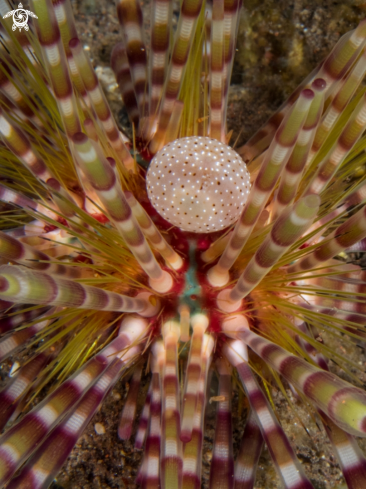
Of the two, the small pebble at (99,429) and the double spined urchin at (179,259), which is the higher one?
the double spined urchin at (179,259)

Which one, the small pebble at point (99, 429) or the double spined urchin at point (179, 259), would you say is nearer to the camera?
the double spined urchin at point (179, 259)

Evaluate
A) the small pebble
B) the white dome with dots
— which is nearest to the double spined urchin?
the white dome with dots

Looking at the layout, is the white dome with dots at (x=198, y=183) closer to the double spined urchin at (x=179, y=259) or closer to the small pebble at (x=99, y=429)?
the double spined urchin at (x=179, y=259)

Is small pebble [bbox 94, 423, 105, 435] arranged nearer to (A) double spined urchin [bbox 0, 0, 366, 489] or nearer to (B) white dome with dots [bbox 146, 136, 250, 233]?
(A) double spined urchin [bbox 0, 0, 366, 489]

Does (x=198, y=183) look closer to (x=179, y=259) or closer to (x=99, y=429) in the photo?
(x=179, y=259)

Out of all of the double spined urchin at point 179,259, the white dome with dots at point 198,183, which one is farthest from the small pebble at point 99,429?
the white dome with dots at point 198,183

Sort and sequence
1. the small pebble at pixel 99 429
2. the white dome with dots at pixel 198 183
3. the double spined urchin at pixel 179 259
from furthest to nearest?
the small pebble at pixel 99 429 → the white dome with dots at pixel 198 183 → the double spined urchin at pixel 179 259

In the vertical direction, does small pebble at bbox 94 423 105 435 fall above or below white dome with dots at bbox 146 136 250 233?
below
